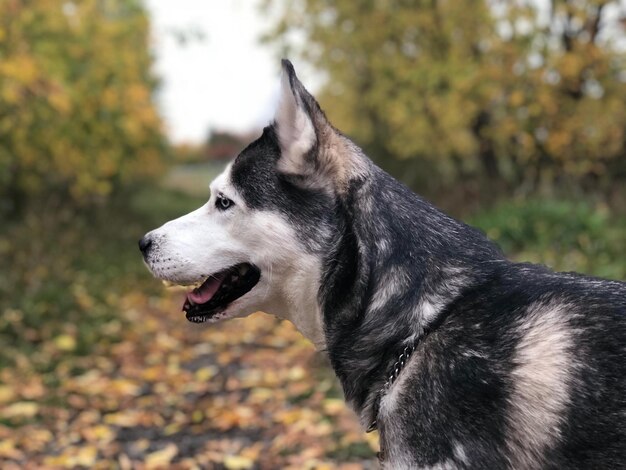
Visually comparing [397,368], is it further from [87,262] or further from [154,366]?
[87,262]

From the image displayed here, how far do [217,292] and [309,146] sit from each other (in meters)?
0.82

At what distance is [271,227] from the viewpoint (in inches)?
108

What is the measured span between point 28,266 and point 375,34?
7.55 meters

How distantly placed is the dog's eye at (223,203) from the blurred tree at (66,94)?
4.63m

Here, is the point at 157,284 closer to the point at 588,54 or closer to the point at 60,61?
the point at 60,61

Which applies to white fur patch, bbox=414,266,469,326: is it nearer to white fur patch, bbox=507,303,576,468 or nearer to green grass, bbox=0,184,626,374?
white fur patch, bbox=507,303,576,468

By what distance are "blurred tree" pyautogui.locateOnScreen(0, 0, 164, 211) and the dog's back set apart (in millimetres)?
5808

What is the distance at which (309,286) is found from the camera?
2.72 meters

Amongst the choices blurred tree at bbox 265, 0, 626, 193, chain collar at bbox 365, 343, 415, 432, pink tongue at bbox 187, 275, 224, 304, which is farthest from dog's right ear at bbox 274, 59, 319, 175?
blurred tree at bbox 265, 0, 626, 193

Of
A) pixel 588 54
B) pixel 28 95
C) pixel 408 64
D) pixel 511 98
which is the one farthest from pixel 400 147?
pixel 28 95

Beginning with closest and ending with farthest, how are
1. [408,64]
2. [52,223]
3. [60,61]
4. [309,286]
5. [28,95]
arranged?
[309,286] → [28,95] → [60,61] → [52,223] → [408,64]

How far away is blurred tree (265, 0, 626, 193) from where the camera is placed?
10391 mm

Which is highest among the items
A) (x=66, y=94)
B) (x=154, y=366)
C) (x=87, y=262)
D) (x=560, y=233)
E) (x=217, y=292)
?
(x=66, y=94)

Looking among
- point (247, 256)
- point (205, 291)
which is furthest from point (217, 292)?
point (247, 256)
